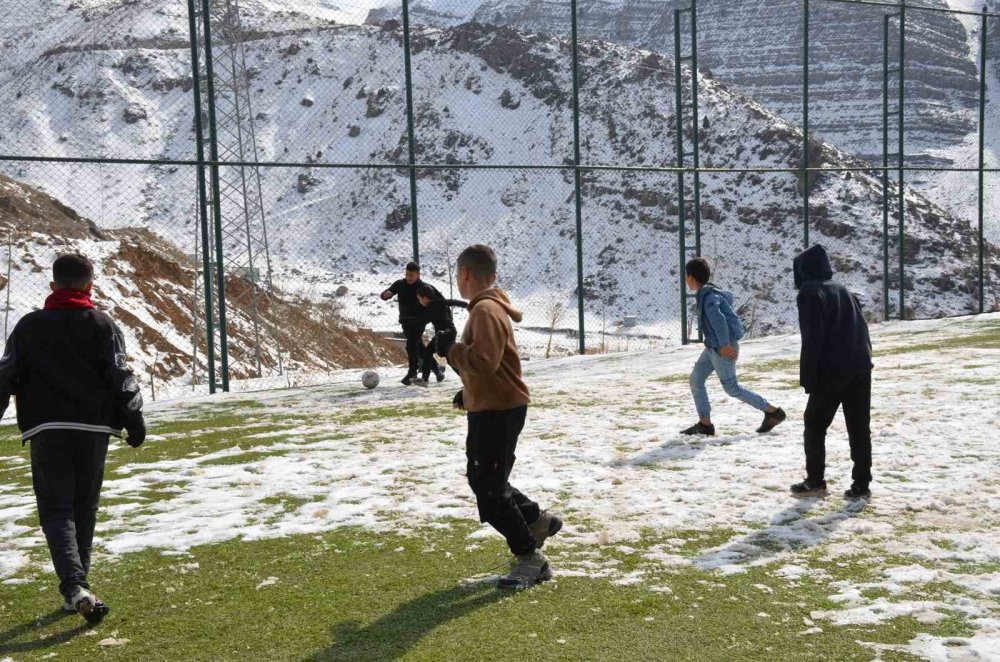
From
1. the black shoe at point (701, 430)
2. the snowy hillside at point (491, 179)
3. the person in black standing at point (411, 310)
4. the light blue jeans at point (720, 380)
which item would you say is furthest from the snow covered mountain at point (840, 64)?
the black shoe at point (701, 430)

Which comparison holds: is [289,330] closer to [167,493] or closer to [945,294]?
[167,493]

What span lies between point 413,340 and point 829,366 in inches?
287

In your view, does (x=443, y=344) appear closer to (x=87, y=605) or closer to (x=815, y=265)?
(x=87, y=605)

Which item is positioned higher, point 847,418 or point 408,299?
point 408,299

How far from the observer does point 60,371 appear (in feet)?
15.8

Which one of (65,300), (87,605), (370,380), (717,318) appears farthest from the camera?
(370,380)

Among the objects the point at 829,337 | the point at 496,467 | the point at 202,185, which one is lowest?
the point at 496,467

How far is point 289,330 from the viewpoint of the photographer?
77.2 ft

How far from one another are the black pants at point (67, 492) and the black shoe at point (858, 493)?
4342 mm

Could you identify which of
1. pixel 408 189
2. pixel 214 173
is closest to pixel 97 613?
pixel 214 173

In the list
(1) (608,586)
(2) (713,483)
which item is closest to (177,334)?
(2) (713,483)

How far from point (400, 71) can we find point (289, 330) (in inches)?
947

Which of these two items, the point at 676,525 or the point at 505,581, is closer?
the point at 505,581

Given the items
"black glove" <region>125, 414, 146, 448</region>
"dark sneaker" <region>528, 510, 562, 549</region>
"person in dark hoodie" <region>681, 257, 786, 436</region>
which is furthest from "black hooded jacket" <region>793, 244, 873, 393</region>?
"black glove" <region>125, 414, 146, 448</region>
